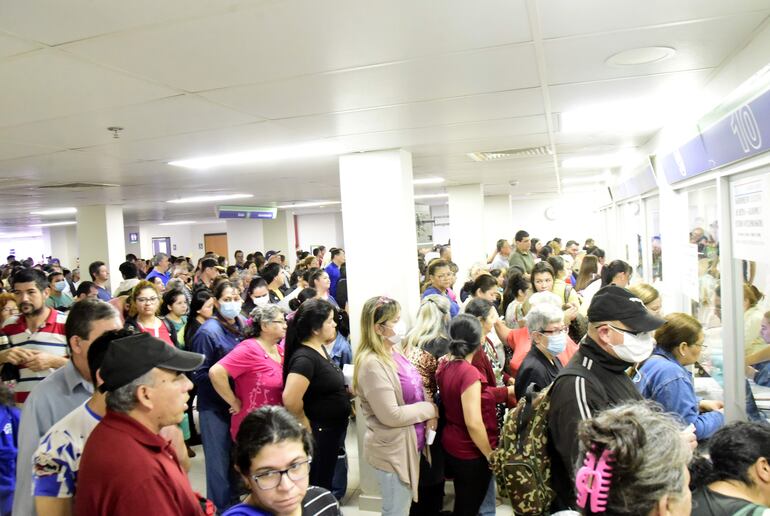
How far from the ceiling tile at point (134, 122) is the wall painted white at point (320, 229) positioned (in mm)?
18196

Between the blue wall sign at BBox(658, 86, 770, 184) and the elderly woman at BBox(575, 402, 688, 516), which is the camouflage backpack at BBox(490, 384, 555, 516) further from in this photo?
the blue wall sign at BBox(658, 86, 770, 184)

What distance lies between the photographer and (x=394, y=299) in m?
3.72

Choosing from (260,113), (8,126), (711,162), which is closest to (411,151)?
(260,113)

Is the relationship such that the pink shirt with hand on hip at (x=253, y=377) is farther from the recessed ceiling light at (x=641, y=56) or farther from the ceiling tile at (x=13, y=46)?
the recessed ceiling light at (x=641, y=56)

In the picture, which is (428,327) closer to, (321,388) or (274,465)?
(321,388)

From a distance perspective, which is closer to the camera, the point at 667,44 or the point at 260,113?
the point at 667,44

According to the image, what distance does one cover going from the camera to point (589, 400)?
198 cm

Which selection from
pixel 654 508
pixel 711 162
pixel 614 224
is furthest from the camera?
pixel 614 224

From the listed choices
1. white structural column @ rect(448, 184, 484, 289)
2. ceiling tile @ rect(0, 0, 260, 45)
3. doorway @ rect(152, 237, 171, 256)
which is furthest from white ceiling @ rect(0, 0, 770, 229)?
doorway @ rect(152, 237, 171, 256)

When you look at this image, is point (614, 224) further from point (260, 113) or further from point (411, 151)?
point (260, 113)

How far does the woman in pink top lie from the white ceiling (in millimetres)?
1350

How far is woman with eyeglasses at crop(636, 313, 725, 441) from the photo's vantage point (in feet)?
8.30

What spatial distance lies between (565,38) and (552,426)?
155 cm

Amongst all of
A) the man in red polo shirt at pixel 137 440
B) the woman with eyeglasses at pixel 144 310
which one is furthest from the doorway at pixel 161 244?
the man in red polo shirt at pixel 137 440
